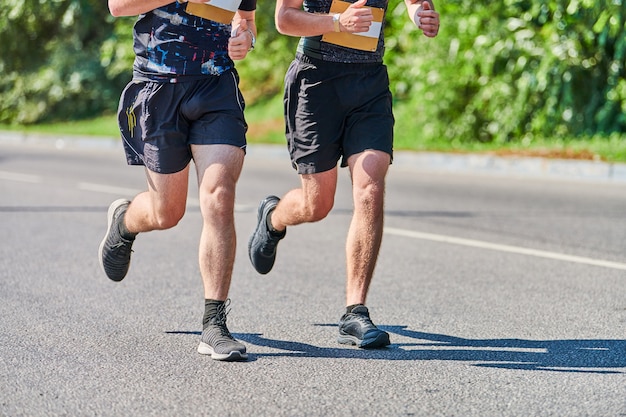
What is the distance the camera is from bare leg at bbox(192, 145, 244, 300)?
4.65m

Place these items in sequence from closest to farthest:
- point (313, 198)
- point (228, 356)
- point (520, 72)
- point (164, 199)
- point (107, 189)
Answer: point (228, 356), point (164, 199), point (313, 198), point (107, 189), point (520, 72)

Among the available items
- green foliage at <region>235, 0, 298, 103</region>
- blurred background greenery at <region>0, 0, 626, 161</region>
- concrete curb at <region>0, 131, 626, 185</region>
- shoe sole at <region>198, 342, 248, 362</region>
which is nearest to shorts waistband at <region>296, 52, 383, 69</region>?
shoe sole at <region>198, 342, 248, 362</region>

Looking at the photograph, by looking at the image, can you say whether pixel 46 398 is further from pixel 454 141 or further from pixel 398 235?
pixel 454 141

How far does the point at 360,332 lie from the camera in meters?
4.86

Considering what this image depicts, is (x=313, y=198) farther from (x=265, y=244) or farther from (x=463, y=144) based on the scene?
(x=463, y=144)

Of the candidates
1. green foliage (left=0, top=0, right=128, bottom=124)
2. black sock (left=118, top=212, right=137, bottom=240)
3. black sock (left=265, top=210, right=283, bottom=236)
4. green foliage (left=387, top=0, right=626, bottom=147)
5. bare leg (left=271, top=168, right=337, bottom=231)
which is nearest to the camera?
bare leg (left=271, top=168, right=337, bottom=231)

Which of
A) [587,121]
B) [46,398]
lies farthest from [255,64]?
[46,398]

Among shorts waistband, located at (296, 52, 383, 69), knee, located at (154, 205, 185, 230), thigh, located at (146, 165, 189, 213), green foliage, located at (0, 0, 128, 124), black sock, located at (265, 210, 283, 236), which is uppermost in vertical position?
shorts waistband, located at (296, 52, 383, 69)

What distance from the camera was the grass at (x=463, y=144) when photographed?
14.0 meters

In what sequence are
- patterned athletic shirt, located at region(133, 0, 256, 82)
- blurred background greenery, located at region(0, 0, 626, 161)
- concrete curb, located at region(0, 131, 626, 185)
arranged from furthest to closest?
blurred background greenery, located at region(0, 0, 626, 161) < concrete curb, located at region(0, 131, 626, 185) < patterned athletic shirt, located at region(133, 0, 256, 82)

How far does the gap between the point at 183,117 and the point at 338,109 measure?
70cm

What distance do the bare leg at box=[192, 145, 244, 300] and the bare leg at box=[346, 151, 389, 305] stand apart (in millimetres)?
544

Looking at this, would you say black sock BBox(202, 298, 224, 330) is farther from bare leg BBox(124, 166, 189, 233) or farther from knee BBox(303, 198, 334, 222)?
knee BBox(303, 198, 334, 222)

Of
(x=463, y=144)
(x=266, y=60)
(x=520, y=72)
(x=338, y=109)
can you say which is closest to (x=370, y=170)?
(x=338, y=109)
